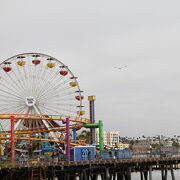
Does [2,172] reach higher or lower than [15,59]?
lower

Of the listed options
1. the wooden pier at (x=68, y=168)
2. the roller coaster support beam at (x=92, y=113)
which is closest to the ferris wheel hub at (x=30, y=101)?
the wooden pier at (x=68, y=168)

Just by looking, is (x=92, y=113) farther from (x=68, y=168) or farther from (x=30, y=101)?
(x=68, y=168)

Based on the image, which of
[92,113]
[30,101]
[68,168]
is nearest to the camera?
[68,168]

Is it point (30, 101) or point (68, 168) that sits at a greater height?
point (30, 101)

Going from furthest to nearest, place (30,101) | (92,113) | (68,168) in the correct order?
1. (92,113)
2. (30,101)
3. (68,168)

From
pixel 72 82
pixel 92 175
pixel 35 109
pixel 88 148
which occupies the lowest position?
pixel 92 175

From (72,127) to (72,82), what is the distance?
9.14 meters

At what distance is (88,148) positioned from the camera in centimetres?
6181

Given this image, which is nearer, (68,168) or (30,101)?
(68,168)

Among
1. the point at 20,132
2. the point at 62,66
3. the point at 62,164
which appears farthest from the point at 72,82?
the point at 62,164

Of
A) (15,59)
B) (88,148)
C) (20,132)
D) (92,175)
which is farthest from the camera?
(15,59)

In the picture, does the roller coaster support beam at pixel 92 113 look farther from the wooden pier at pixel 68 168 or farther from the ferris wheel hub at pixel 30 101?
the wooden pier at pixel 68 168

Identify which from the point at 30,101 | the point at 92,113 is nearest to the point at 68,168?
the point at 30,101

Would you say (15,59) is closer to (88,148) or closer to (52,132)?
(52,132)
